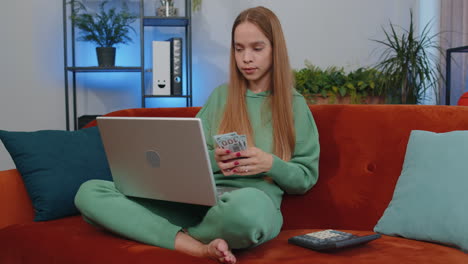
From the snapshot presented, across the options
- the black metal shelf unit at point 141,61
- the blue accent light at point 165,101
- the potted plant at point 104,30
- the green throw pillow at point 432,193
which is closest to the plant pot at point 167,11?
the black metal shelf unit at point 141,61

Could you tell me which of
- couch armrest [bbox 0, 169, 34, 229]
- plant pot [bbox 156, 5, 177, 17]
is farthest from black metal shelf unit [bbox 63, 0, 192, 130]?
couch armrest [bbox 0, 169, 34, 229]

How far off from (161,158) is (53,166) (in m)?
0.64

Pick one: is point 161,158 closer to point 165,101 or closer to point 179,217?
point 179,217

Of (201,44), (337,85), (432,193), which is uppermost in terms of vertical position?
(201,44)

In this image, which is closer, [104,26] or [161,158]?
[161,158]

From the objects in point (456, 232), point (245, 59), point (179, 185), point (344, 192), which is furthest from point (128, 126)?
point (456, 232)

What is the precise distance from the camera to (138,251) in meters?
1.27

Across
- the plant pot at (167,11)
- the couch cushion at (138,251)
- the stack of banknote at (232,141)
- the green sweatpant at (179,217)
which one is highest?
the plant pot at (167,11)

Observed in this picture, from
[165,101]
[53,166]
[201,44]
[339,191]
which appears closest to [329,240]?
[339,191]

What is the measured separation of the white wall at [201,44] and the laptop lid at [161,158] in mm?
1761

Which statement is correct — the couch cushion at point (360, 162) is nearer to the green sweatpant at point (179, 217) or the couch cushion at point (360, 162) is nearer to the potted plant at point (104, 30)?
the green sweatpant at point (179, 217)

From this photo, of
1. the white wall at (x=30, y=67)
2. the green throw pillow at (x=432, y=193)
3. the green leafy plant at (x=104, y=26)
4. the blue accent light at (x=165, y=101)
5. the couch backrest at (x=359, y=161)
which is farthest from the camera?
the blue accent light at (x=165, y=101)

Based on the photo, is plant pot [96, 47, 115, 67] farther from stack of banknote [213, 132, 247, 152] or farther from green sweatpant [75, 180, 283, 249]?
stack of banknote [213, 132, 247, 152]

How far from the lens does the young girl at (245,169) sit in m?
1.25
